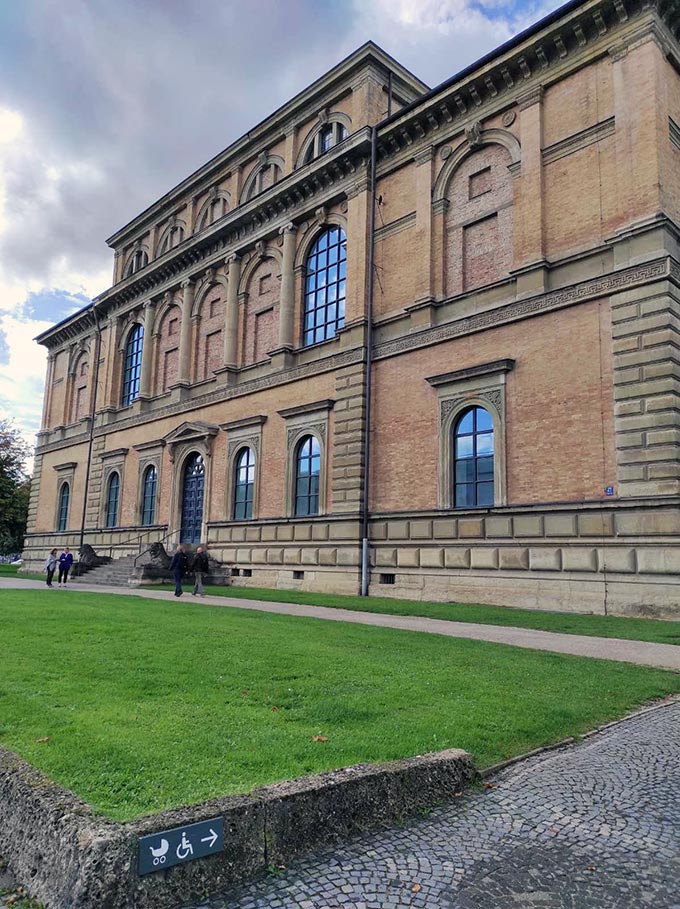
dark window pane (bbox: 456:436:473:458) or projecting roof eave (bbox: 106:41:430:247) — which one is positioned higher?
projecting roof eave (bbox: 106:41:430:247)

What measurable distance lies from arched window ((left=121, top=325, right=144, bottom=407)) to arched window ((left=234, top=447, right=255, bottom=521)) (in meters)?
11.6

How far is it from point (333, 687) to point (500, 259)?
55.7ft

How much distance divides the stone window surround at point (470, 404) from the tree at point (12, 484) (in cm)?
3791

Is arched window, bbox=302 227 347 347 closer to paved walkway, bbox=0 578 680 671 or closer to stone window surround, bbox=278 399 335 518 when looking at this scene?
stone window surround, bbox=278 399 335 518

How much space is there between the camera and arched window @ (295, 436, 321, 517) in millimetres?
24750

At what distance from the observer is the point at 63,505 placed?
41.8m

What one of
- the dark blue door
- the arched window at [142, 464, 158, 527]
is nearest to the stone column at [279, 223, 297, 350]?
the dark blue door

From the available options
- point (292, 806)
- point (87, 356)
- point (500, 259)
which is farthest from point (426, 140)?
point (87, 356)

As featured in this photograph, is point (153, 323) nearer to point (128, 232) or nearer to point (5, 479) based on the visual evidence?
point (128, 232)

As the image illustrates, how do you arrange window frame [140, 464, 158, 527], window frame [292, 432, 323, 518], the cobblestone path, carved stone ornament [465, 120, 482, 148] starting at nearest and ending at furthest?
1. the cobblestone path
2. carved stone ornament [465, 120, 482, 148]
3. window frame [292, 432, 323, 518]
4. window frame [140, 464, 158, 527]

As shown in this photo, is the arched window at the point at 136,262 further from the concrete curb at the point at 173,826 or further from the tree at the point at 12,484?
the concrete curb at the point at 173,826

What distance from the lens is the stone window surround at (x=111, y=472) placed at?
1411 inches

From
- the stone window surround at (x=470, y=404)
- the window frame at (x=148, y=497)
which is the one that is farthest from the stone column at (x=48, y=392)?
the stone window surround at (x=470, y=404)

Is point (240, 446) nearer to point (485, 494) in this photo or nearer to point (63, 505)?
point (485, 494)
